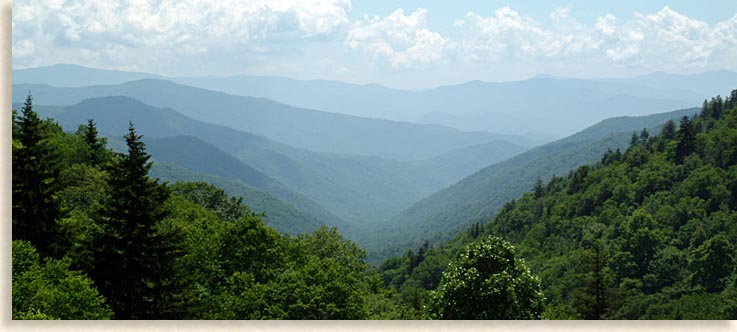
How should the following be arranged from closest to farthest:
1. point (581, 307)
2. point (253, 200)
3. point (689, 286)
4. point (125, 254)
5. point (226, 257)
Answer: point (125, 254), point (226, 257), point (581, 307), point (689, 286), point (253, 200)

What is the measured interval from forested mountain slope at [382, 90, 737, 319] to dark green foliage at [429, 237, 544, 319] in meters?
5.35

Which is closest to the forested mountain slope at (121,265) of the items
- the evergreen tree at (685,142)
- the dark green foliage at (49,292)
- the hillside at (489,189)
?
the dark green foliage at (49,292)

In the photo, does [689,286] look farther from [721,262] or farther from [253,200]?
[253,200]

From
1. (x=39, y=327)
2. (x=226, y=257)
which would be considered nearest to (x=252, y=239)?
(x=226, y=257)

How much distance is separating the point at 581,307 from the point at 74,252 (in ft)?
47.2

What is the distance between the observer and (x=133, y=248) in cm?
1044

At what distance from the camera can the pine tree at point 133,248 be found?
10.4 metres

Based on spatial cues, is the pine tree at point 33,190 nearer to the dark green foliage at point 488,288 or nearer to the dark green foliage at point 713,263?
the dark green foliage at point 488,288

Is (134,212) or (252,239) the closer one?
(134,212)

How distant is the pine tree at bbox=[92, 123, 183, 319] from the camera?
10398 mm

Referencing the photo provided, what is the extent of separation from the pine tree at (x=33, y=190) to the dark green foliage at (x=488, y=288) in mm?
7051

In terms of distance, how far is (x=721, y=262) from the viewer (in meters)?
33.4

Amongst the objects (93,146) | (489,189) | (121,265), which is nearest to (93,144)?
(93,146)

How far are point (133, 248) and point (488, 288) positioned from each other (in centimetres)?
611
